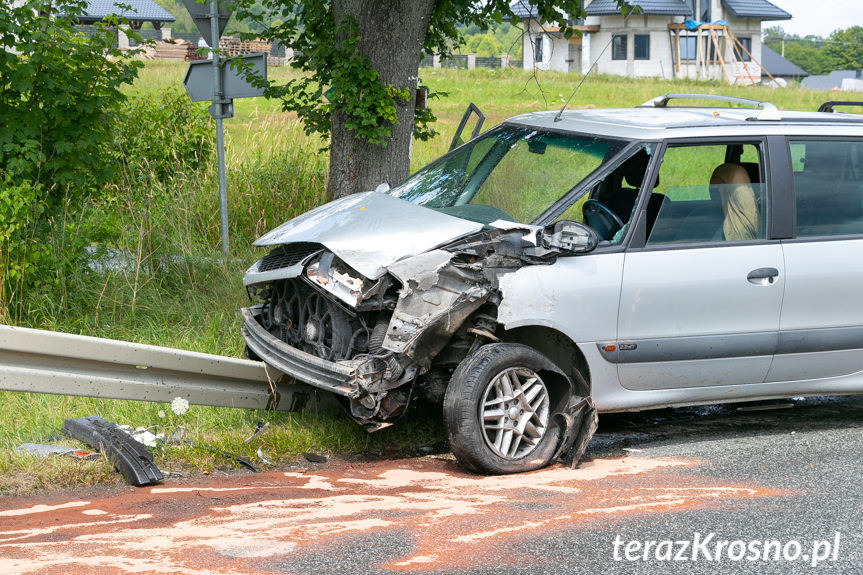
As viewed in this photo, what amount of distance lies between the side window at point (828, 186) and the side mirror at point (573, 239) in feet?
4.99

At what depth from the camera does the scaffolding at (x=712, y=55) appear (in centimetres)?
5981

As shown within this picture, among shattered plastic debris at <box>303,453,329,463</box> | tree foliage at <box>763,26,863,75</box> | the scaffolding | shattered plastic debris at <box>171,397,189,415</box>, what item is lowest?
shattered plastic debris at <box>303,453,329,463</box>

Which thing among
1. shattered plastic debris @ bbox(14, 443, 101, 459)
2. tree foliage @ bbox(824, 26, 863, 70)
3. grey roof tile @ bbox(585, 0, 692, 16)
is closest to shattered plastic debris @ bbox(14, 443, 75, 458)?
shattered plastic debris @ bbox(14, 443, 101, 459)

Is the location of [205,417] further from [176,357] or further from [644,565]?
[644,565]

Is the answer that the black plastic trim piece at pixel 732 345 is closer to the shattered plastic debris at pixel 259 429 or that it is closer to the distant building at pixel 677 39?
the shattered plastic debris at pixel 259 429

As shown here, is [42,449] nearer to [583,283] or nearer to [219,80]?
[583,283]

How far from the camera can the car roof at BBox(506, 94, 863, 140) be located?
6.23 meters

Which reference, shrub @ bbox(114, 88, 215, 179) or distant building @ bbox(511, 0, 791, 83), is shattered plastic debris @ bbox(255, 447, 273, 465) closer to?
shrub @ bbox(114, 88, 215, 179)

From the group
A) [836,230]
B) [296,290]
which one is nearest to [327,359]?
[296,290]

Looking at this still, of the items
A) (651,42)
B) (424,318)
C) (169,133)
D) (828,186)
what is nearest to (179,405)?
(424,318)

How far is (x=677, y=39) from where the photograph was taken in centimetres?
6075

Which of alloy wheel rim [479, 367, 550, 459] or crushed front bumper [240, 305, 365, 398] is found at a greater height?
crushed front bumper [240, 305, 365, 398]

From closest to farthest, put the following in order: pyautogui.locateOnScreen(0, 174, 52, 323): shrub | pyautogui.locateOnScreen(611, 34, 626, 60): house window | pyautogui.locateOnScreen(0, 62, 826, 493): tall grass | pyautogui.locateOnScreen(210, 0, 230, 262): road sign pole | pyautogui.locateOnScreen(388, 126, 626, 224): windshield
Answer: pyautogui.locateOnScreen(0, 62, 826, 493): tall grass → pyautogui.locateOnScreen(388, 126, 626, 224): windshield → pyautogui.locateOnScreen(0, 174, 52, 323): shrub → pyautogui.locateOnScreen(210, 0, 230, 262): road sign pole → pyautogui.locateOnScreen(611, 34, 626, 60): house window

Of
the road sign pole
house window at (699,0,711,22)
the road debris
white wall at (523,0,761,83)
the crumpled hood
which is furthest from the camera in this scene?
house window at (699,0,711,22)
